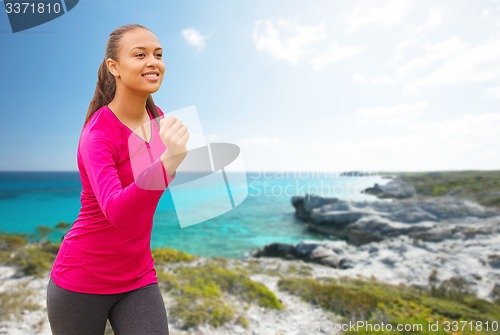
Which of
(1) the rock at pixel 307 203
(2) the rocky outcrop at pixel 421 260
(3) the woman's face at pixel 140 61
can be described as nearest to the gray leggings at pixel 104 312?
(3) the woman's face at pixel 140 61

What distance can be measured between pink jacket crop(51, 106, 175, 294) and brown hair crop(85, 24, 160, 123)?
130mm

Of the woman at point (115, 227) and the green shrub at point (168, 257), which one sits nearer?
the woman at point (115, 227)

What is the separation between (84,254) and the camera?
1.45m

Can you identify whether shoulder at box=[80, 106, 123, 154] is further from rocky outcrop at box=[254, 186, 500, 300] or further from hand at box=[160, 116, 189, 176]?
rocky outcrop at box=[254, 186, 500, 300]

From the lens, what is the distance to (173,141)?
970 mm

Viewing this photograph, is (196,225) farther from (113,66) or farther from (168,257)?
(113,66)

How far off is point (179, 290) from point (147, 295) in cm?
527

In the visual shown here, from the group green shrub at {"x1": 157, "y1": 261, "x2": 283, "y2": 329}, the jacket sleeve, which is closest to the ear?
the jacket sleeve

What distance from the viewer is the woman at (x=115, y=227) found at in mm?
1312

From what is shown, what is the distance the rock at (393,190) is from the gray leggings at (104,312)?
24.6 metres

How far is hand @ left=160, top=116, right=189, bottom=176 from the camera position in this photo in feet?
3.19

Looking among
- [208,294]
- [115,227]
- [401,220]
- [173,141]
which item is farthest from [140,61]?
[401,220]

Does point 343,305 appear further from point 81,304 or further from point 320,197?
point 320,197

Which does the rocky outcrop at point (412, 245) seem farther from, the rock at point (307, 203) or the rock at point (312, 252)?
the rock at point (307, 203)
